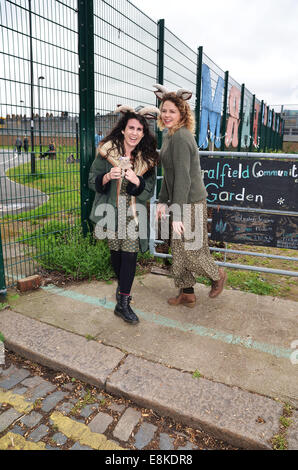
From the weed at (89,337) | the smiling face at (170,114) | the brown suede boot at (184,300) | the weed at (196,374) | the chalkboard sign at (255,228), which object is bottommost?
the weed at (196,374)

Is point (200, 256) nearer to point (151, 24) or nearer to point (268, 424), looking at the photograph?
point (268, 424)

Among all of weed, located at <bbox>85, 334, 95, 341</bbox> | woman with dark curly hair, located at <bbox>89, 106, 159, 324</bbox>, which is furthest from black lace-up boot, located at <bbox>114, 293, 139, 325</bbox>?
weed, located at <bbox>85, 334, 95, 341</bbox>

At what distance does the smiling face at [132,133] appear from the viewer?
290cm

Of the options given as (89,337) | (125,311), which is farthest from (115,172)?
(89,337)

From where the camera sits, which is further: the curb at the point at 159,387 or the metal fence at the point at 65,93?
the metal fence at the point at 65,93

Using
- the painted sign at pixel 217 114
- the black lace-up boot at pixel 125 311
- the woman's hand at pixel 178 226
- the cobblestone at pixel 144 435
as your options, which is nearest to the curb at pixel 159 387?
the cobblestone at pixel 144 435

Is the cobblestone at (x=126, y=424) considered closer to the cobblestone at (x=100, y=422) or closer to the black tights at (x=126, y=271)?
the cobblestone at (x=100, y=422)

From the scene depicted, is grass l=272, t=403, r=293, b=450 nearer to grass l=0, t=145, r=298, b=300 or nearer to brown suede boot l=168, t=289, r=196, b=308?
brown suede boot l=168, t=289, r=196, b=308

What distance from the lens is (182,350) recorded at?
2646 millimetres

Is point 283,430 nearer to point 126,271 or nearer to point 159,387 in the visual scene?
point 159,387

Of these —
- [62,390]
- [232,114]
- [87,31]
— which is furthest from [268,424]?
[232,114]

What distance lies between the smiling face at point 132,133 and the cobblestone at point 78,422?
1873mm

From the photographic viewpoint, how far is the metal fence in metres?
3.28

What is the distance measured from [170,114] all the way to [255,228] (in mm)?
1522
